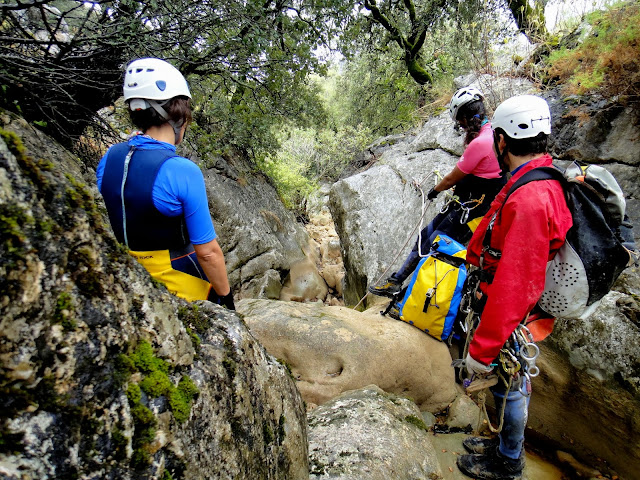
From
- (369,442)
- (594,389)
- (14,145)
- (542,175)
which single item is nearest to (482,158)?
(542,175)

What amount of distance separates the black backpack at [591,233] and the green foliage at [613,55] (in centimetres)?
375

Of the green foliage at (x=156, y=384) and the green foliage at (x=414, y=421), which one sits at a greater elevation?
the green foliage at (x=156, y=384)

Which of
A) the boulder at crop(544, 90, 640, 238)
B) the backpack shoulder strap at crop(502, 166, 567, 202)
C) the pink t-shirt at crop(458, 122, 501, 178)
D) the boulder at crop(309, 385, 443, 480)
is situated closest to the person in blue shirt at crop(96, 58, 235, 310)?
the boulder at crop(309, 385, 443, 480)

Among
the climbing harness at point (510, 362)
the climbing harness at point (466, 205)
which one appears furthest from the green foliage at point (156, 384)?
the climbing harness at point (466, 205)

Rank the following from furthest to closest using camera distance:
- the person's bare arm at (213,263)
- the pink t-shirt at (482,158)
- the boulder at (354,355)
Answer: the pink t-shirt at (482,158)
the boulder at (354,355)
the person's bare arm at (213,263)

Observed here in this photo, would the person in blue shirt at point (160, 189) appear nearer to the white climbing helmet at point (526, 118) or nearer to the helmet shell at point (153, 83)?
the helmet shell at point (153, 83)

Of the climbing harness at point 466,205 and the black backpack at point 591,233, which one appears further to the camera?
the climbing harness at point 466,205

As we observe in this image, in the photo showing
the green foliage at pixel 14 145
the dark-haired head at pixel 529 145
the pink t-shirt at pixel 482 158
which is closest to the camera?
the green foliage at pixel 14 145

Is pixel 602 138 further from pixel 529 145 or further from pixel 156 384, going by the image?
pixel 156 384

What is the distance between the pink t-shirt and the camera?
394 centimetres

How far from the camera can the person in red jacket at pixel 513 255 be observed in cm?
202

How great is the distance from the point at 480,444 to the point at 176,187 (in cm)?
345

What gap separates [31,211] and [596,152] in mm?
6796

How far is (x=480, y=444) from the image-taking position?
10.5 feet
